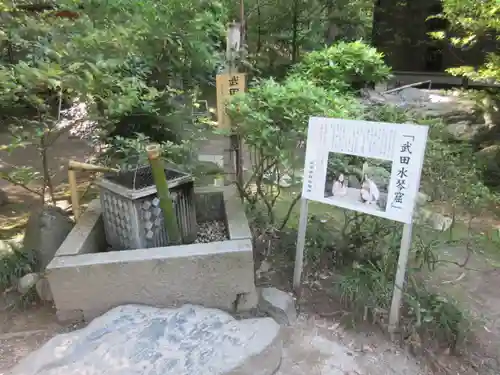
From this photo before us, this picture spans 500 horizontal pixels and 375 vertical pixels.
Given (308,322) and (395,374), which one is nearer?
(395,374)

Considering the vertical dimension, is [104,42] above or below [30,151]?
above

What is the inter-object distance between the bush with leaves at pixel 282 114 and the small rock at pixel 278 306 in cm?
87

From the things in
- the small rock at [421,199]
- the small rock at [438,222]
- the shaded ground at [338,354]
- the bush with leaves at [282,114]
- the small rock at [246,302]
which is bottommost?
the shaded ground at [338,354]

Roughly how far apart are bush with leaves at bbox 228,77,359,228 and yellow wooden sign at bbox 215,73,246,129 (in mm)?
153

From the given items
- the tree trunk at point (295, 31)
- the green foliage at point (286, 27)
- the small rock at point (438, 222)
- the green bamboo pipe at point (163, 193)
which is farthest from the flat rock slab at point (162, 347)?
the tree trunk at point (295, 31)

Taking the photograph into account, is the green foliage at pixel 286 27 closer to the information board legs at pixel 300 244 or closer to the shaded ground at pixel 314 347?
the information board legs at pixel 300 244

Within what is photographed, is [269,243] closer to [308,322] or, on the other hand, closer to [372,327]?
[308,322]

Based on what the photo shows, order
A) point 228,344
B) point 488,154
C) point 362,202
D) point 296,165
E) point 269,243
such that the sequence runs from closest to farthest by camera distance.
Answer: point 228,344, point 362,202, point 296,165, point 269,243, point 488,154

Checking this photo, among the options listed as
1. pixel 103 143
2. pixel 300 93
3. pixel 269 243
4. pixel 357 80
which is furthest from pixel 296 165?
pixel 357 80

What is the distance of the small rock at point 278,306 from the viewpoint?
2.84 m

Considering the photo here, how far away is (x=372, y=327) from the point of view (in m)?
2.80

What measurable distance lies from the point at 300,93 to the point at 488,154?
3715 mm

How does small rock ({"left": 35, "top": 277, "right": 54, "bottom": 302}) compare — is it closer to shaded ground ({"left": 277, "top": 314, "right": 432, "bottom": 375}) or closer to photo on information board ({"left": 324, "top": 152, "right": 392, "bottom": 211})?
shaded ground ({"left": 277, "top": 314, "right": 432, "bottom": 375})

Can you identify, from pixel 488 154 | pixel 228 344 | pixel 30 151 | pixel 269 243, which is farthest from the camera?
pixel 30 151
